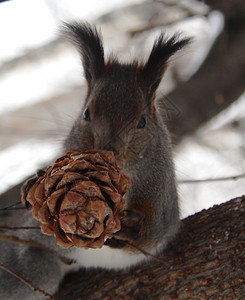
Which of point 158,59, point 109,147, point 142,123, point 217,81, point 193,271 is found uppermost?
point 217,81

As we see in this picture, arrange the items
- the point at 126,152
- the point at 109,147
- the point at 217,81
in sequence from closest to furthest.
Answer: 1. the point at 109,147
2. the point at 126,152
3. the point at 217,81

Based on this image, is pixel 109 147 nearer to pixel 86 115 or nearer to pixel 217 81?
pixel 86 115

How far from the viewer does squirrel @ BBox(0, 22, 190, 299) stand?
1.99 m

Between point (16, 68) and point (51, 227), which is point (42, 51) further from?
Result: point (51, 227)

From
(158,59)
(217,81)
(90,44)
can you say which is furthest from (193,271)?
(217,81)

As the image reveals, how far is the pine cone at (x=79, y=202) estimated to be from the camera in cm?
150

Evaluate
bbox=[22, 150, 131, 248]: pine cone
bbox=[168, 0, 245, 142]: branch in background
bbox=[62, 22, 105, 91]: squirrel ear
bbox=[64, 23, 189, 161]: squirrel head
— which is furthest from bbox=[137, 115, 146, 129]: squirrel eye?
bbox=[168, 0, 245, 142]: branch in background

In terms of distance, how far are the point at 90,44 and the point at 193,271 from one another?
108 cm

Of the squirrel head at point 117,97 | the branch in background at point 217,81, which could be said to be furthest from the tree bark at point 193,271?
the branch in background at point 217,81

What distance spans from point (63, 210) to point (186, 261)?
0.78 metres

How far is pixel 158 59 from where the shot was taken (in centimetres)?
222

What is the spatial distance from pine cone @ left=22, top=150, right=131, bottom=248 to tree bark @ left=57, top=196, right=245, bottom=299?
1.79ft

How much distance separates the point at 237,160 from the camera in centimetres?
410

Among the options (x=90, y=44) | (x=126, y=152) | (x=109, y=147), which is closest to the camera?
(x=109, y=147)
